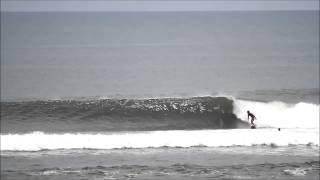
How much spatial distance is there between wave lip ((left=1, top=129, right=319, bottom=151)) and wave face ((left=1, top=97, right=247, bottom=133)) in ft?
8.13

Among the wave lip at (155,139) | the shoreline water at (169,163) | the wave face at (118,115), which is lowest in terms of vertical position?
the shoreline water at (169,163)

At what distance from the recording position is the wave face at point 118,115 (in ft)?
80.2

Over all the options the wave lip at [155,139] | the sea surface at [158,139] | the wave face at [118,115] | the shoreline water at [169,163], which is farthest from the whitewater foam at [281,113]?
the shoreline water at [169,163]

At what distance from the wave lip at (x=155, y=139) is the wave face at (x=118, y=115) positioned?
248 centimetres

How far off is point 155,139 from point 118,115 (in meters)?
6.18

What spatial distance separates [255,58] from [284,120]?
4495cm

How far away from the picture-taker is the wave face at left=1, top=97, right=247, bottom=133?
2444cm

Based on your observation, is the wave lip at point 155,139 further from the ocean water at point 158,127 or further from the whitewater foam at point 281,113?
the whitewater foam at point 281,113

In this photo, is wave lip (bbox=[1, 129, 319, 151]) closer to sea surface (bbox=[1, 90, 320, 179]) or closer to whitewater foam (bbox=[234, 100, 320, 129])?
sea surface (bbox=[1, 90, 320, 179])

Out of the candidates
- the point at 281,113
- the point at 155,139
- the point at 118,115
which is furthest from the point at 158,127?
the point at 281,113

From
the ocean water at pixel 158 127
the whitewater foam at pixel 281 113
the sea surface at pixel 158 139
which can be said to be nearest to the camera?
the sea surface at pixel 158 139

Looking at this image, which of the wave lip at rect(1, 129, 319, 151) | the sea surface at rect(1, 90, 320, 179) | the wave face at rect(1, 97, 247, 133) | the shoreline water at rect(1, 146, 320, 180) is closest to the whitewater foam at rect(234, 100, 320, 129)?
the sea surface at rect(1, 90, 320, 179)

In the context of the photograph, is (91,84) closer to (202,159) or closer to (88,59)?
(88,59)

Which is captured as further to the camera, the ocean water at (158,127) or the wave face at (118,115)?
the wave face at (118,115)
